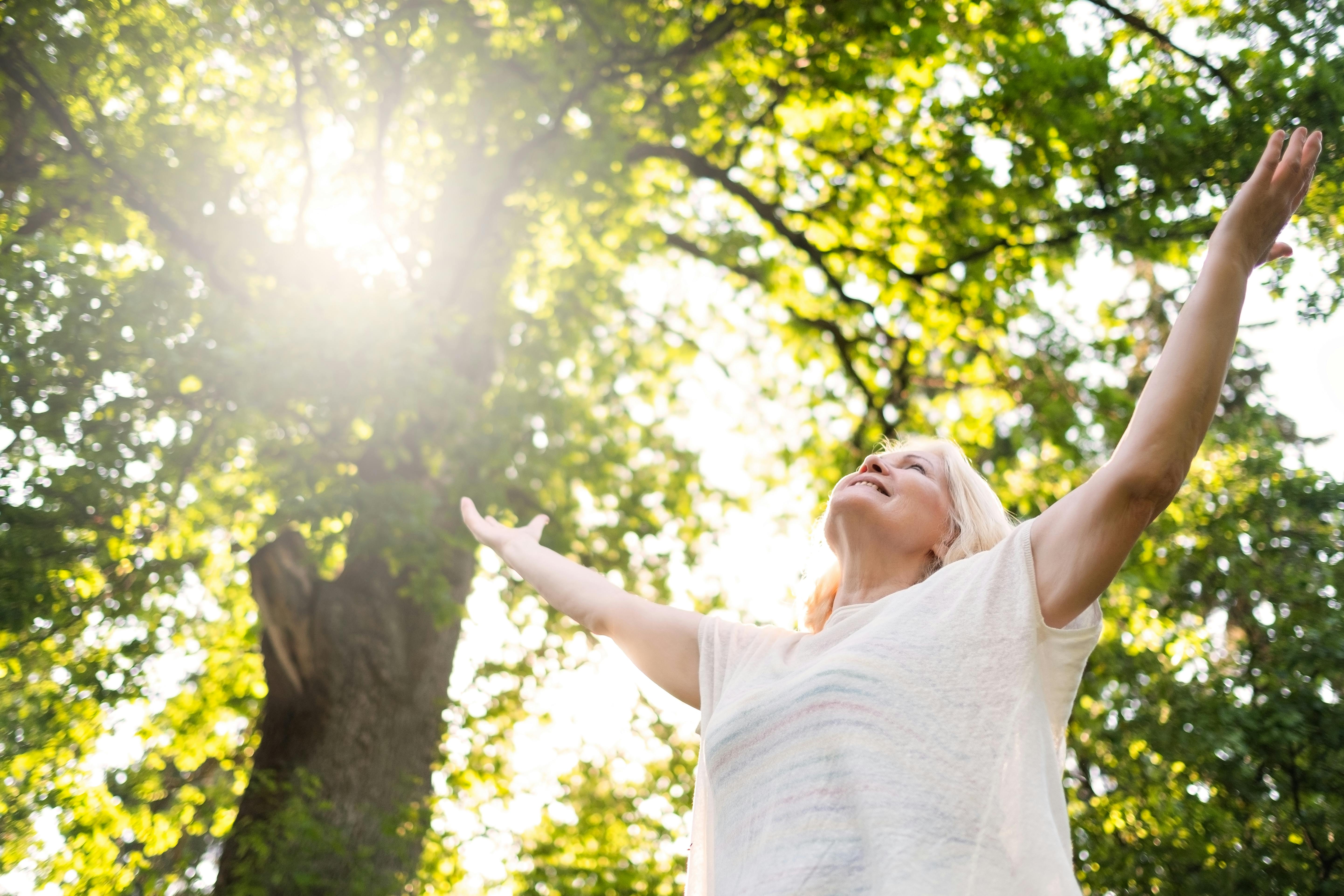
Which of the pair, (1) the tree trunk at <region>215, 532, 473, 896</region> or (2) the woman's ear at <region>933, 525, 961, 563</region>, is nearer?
(2) the woman's ear at <region>933, 525, 961, 563</region>

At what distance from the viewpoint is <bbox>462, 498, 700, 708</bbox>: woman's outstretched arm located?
86.3 inches

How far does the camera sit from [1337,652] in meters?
3.76

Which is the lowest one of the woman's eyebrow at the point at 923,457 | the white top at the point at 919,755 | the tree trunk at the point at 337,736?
the white top at the point at 919,755

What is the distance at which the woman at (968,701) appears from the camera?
1.44 metres

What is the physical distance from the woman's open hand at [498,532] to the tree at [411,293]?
2936 millimetres

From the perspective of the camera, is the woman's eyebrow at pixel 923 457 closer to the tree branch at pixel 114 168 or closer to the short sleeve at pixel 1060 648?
the short sleeve at pixel 1060 648

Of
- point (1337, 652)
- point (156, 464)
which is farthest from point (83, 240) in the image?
point (1337, 652)

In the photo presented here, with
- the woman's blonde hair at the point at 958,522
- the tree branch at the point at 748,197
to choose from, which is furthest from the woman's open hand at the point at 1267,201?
the tree branch at the point at 748,197

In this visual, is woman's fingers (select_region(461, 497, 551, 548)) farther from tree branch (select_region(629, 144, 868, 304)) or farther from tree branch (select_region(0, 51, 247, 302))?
tree branch (select_region(629, 144, 868, 304))

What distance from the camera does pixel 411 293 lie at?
688 centimetres

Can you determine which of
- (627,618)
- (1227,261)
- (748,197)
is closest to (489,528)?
(627,618)

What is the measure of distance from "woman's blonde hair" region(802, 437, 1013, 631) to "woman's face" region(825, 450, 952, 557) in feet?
0.07

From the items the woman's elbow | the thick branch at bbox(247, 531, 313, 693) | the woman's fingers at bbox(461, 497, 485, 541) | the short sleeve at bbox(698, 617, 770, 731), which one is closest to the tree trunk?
the thick branch at bbox(247, 531, 313, 693)

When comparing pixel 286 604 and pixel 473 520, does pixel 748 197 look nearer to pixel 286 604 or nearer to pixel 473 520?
pixel 286 604
